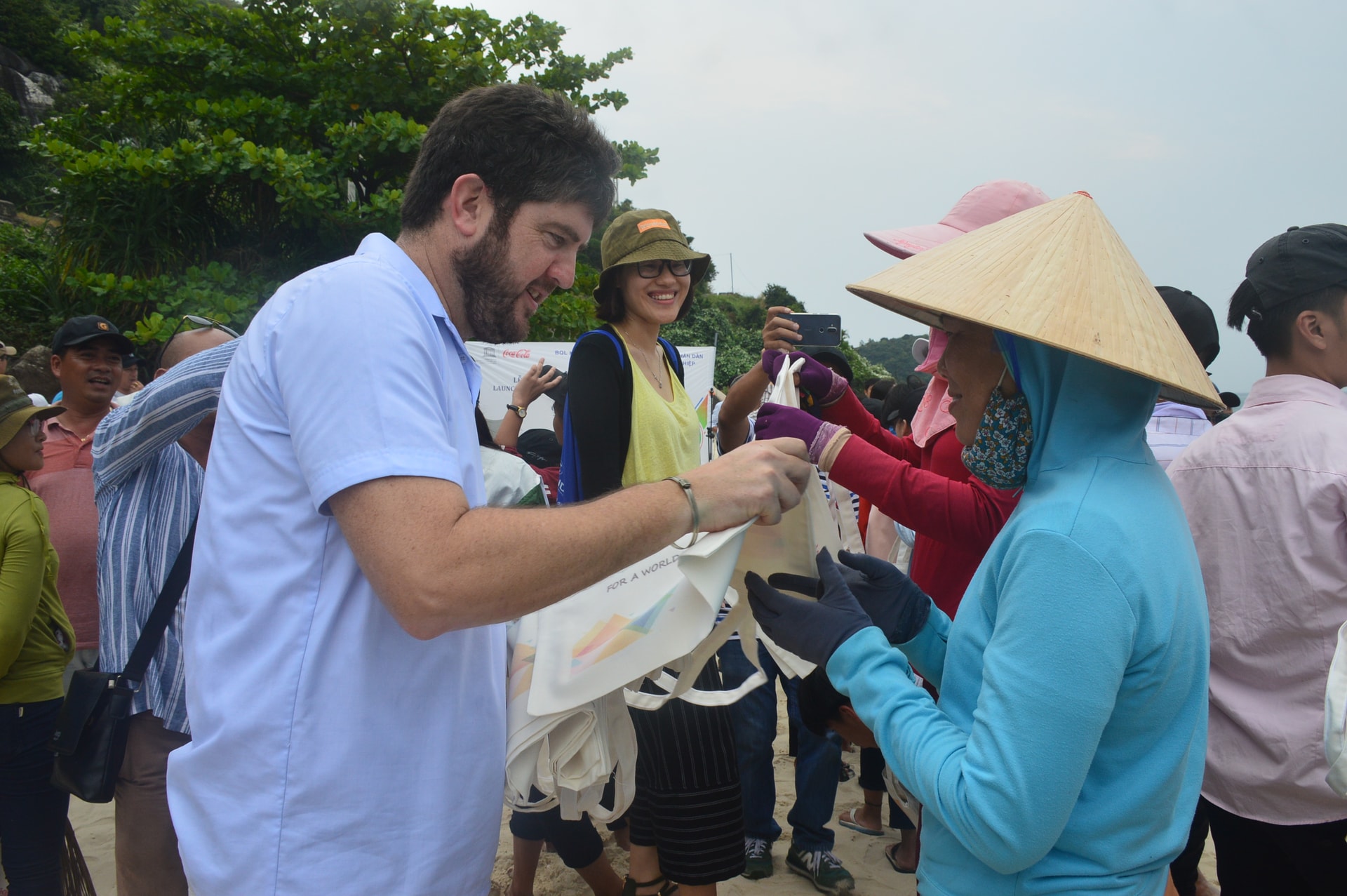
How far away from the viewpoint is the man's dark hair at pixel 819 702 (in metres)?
1.87

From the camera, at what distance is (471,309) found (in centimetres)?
141

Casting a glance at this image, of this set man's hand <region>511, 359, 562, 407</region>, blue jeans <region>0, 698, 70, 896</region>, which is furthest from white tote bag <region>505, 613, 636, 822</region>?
man's hand <region>511, 359, 562, 407</region>

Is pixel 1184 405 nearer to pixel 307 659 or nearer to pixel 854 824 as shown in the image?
pixel 854 824

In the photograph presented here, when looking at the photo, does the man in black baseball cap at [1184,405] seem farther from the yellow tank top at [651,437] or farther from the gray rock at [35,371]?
the gray rock at [35,371]

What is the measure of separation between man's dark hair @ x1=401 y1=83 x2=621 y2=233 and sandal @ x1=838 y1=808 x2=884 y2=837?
3627mm

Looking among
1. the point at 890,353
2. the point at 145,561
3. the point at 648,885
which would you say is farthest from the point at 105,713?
the point at 890,353

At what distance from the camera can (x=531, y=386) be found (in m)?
4.21

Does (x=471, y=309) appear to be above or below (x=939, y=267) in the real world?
below

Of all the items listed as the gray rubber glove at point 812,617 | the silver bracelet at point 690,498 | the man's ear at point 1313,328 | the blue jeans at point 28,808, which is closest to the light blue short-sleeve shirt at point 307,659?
the silver bracelet at point 690,498

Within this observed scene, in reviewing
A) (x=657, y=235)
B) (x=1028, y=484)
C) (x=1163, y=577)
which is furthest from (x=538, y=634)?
(x=657, y=235)

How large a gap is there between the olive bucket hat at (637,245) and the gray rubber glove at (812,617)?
157 centimetres

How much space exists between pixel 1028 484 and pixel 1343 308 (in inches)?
57.0

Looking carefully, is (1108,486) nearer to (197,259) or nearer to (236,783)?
(236,783)

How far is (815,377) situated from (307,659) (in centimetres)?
184
